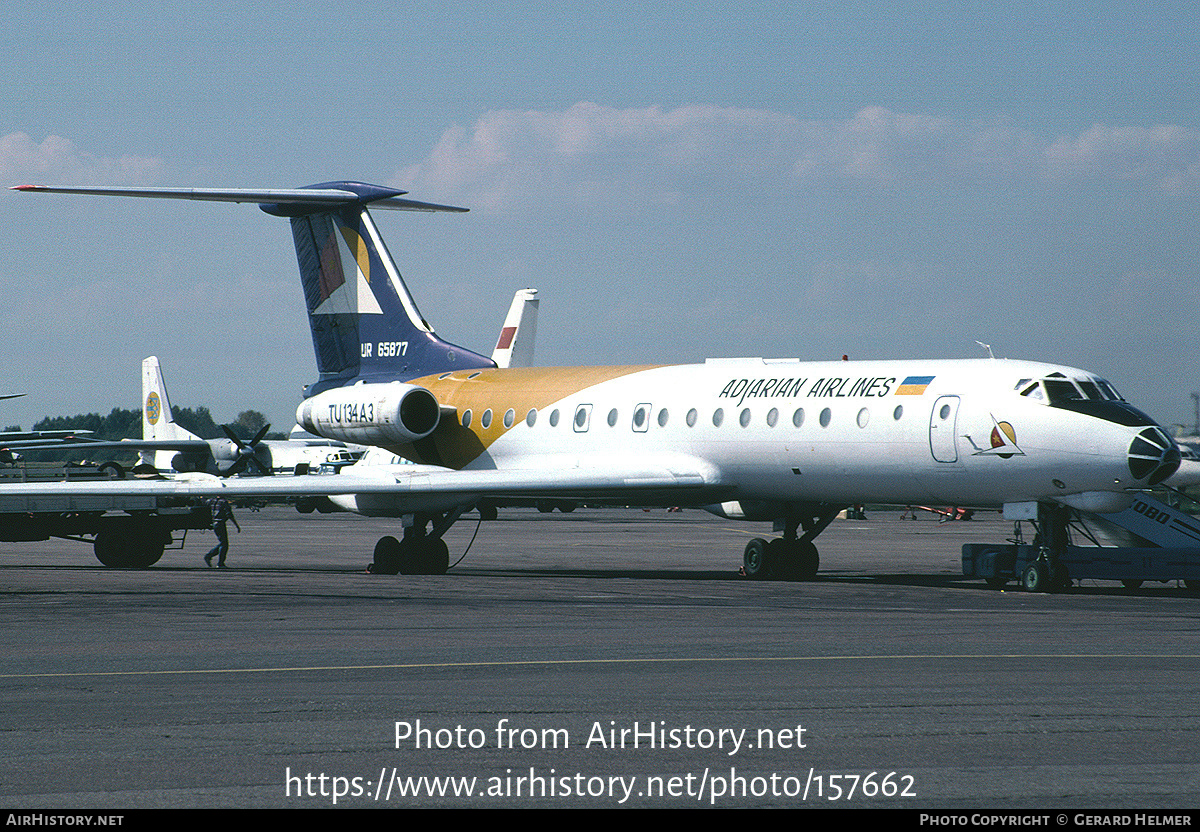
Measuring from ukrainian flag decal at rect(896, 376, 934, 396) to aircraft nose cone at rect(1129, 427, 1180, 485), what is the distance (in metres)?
3.36

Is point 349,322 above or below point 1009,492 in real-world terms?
above

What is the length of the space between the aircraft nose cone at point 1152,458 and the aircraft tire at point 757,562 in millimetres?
6725

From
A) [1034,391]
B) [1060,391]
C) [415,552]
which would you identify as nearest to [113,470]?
[415,552]

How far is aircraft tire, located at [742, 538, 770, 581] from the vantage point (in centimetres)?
2375

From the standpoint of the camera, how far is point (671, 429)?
24250 millimetres

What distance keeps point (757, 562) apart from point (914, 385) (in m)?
4.33

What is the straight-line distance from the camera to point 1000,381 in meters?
20.6

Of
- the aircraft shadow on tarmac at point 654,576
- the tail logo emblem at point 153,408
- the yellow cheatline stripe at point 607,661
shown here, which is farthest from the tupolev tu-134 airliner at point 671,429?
the tail logo emblem at point 153,408

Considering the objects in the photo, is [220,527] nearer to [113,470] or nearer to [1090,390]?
[113,470]

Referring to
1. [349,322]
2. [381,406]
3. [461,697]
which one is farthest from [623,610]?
[349,322]

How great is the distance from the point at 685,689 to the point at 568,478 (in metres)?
13.7

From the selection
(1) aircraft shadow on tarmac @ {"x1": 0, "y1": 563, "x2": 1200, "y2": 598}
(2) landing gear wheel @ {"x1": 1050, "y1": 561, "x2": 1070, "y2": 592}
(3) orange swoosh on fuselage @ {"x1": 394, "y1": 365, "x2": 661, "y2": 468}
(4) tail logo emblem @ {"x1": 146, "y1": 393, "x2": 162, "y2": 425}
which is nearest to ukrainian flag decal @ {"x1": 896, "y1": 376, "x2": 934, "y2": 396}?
(1) aircraft shadow on tarmac @ {"x1": 0, "y1": 563, "x2": 1200, "y2": 598}

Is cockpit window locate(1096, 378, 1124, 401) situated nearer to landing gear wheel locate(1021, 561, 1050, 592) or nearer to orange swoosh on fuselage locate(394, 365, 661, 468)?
landing gear wheel locate(1021, 561, 1050, 592)

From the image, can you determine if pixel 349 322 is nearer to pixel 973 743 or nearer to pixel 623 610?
pixel 623 610
